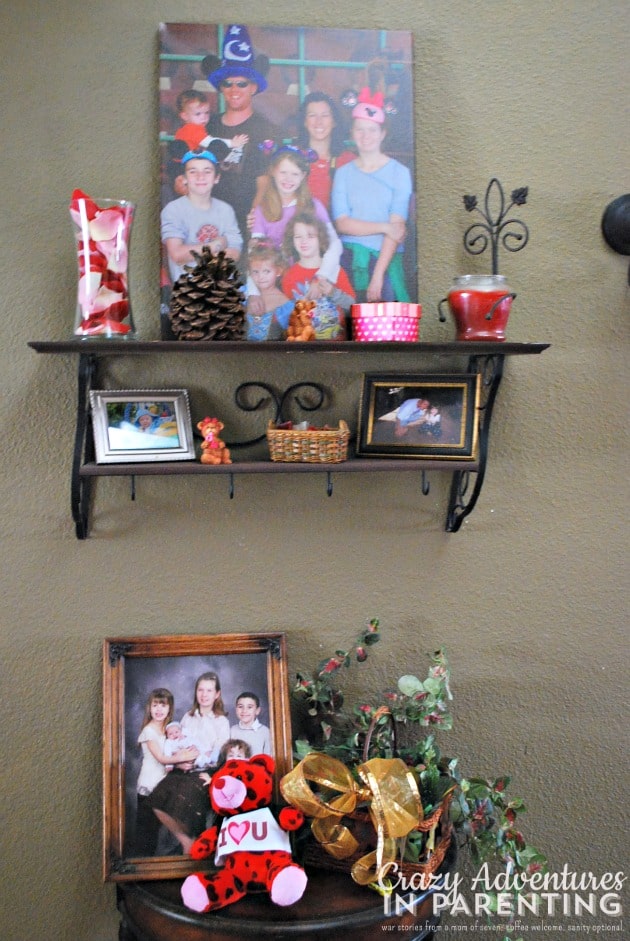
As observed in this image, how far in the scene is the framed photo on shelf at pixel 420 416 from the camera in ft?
4.81

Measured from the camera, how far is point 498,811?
4.79 ft

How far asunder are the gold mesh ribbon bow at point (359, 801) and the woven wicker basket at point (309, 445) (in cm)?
50

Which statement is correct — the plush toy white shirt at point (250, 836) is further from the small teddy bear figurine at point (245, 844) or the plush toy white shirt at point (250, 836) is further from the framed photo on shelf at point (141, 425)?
the framed photo on shelf at point (141, 425)

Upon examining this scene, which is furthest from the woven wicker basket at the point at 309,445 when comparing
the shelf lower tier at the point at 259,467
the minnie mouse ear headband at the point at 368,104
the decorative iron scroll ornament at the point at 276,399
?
the minnie mouse ear headband at the point at 368,104

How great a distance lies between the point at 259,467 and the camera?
4.47 ft

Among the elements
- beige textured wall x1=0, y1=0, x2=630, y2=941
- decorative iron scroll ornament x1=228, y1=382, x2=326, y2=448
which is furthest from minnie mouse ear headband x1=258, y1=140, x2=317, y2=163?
decorative iron scroll ornament x1=228, y1=382, x2=326, y2=448

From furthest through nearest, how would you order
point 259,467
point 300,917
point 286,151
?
1. point 286,151
2. point 259,467
3. point 300,917

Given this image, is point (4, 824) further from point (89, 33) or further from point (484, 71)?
point (484, 71)

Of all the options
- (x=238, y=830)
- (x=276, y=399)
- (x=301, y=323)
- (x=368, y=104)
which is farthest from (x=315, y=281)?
(x=238, y=830)

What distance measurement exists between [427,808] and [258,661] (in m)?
0.40

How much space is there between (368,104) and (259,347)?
1.74 ft

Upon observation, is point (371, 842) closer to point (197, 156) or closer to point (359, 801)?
point (359, 801)

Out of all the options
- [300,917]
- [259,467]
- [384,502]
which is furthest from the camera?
[384,502]

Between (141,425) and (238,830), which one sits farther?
(141,425)
